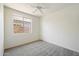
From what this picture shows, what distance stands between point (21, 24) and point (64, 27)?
250 cm

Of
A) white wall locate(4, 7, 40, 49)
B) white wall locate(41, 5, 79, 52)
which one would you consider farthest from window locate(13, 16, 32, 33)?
white wall locate(41, 5, 79, 52)

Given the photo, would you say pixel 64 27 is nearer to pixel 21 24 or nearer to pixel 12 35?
pixel 21 24

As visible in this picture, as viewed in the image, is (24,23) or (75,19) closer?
(75,19)

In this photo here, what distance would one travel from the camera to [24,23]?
447 centimetres

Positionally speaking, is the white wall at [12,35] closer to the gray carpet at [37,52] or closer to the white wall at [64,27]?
the gray carpet at [37,52]

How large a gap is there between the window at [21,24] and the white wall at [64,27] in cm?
131

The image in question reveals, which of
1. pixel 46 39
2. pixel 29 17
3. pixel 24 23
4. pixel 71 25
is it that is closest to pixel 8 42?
pixel 24 23

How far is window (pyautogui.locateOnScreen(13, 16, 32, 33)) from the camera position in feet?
12.8

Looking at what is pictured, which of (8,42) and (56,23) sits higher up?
(56,23)

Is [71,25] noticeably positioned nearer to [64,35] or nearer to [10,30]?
[64,35]

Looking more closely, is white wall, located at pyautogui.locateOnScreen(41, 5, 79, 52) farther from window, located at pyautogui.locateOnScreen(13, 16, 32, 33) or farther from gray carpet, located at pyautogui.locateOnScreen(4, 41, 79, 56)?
window, located at pyautogui.locateOnScreen(13, 16, 32, 33)

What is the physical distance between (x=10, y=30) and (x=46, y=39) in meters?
2.68

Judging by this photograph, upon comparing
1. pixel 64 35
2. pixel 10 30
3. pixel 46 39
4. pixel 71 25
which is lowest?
pixel 46 39

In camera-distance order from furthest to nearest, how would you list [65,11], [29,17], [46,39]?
[46,39] → [29,17] → [65,11]
